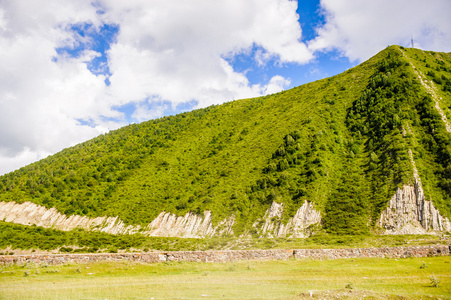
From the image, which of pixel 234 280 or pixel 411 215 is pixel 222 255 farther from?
pixel 411 215

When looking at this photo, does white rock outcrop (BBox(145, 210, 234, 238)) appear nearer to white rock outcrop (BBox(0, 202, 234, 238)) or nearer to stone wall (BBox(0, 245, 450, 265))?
white rock outcrop (BBox(0, 202, 234, 238))

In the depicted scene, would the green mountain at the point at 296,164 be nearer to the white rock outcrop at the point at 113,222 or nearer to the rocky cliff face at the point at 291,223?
the rocky cliff face at the point at 291,223

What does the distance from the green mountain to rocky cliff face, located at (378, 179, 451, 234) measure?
0.82 ft

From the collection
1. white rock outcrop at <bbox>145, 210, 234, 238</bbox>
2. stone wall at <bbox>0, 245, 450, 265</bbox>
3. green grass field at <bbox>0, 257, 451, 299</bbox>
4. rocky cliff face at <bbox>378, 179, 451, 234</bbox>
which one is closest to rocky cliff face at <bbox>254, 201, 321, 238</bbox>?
white rock outcrop at <bbox>145, 210, 234, 238</bbox>

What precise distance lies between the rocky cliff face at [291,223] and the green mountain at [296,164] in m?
0.44

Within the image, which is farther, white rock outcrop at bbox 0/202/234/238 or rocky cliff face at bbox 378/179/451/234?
white rock outcrop at bbox 0/202/234/238

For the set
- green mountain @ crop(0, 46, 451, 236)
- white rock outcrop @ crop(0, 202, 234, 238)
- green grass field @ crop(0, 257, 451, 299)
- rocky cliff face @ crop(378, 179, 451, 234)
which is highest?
green mountain @ crop(0, 46, 451, 236)

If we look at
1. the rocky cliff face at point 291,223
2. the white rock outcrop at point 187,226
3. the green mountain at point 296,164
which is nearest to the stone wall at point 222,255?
the green mountain at point 296,164

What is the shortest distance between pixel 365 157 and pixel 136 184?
67.3 m

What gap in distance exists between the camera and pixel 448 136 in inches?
2352

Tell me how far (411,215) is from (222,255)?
3981 centimetres

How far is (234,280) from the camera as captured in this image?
19453 mm

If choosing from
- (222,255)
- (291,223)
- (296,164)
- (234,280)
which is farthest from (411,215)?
(234,280)

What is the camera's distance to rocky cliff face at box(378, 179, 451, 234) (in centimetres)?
4772
